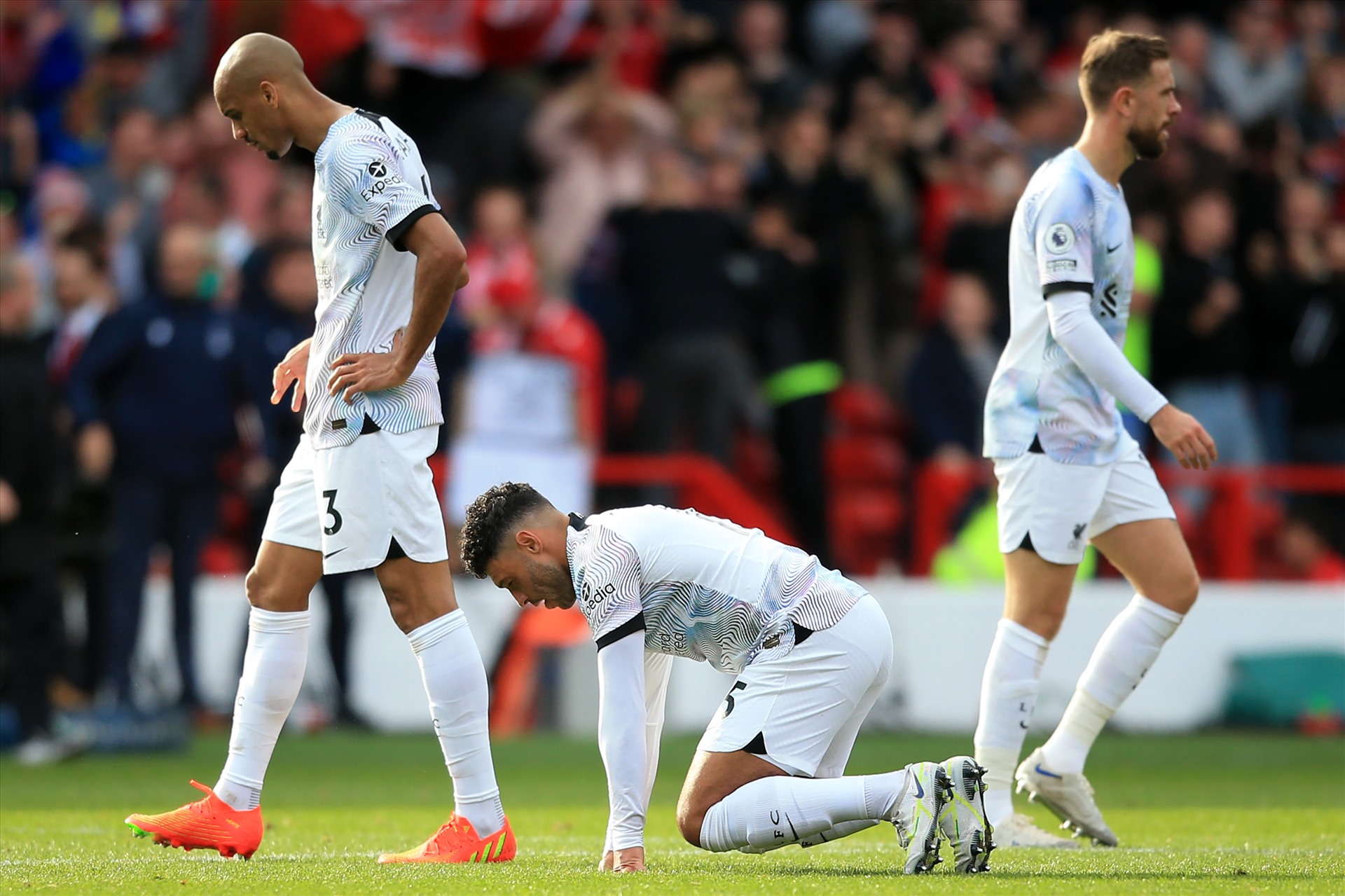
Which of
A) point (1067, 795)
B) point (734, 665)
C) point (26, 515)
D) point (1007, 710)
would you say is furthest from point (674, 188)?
point (734, 665)

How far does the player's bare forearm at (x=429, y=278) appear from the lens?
5.63 metres

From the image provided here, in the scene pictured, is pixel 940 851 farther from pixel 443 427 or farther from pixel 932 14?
pixel 932 14

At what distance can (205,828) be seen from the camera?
5.82m

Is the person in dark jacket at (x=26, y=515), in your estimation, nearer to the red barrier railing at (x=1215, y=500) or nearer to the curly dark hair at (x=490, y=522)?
the red barrier railing at (x=1215, y=500)

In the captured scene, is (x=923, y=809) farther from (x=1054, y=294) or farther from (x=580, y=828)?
(x=580, y=828)

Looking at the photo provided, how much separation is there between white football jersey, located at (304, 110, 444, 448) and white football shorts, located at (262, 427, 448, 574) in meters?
0.05

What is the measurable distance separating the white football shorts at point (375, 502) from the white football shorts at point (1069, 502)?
6.43 feet

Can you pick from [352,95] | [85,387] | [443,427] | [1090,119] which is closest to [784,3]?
[352,95]

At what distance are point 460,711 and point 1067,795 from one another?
2068mm

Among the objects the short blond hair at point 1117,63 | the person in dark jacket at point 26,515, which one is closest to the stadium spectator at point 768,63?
the person in dark jacket at point 26,515

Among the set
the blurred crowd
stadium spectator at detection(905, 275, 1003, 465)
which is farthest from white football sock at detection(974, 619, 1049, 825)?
stadium spectator at detection(905, 275, 1003, 465)

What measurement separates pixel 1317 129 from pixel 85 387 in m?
10.7

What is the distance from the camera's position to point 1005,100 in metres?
A: 16.0

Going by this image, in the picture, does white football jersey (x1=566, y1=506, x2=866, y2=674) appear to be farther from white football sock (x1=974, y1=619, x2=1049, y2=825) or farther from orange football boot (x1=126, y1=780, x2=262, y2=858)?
orange football boot (x1=126, y1=780, x2=262, y2=858)
